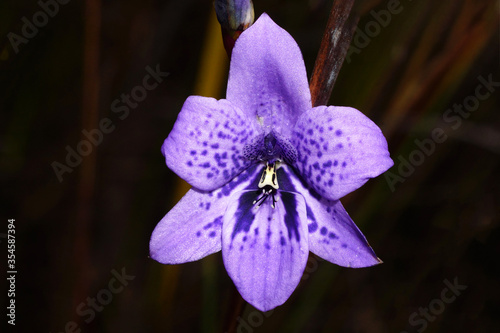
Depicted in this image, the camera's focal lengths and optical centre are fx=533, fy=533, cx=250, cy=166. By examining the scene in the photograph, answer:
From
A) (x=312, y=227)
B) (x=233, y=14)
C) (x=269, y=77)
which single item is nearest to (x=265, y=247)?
(x=312, y=227)

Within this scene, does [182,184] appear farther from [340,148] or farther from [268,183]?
[340,148]

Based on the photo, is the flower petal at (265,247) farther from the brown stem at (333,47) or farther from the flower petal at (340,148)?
the brown stem at (333,47)

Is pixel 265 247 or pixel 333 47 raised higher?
pixel 333 47

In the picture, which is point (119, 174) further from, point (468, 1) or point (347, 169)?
point (347, 169)

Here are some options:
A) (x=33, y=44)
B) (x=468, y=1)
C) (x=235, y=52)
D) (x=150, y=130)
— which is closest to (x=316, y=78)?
(x=235, y=52)

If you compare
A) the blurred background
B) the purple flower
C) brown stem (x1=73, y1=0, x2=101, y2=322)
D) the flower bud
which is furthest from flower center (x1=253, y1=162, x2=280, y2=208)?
brown stem (x1=73, y1=0, x2=101, y2=322)

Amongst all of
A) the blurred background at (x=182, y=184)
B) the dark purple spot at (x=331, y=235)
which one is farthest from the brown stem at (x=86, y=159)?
the dark purple spot at (x=331, y=235)

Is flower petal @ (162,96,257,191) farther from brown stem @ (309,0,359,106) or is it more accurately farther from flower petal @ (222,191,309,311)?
A: brown stem @ (309,0,359,106)
